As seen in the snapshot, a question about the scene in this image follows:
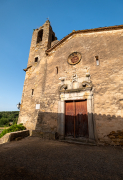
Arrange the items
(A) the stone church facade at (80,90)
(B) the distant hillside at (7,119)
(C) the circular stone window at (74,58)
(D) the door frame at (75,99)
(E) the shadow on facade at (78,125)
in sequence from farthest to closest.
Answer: (B) the distant hillside at (7,119) → (C) the circular stone window at (74,58) → (D) the door frame at (75,99) → (A) the stone church facade at (80,90) → (E) the shadow on facade at (78,125)

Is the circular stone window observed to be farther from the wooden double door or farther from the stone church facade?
the wooden double door

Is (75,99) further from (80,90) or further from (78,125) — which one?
(78,125)

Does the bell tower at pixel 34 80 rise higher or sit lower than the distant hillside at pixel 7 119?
higher

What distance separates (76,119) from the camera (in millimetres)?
5633

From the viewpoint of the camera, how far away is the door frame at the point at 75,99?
16.4ft

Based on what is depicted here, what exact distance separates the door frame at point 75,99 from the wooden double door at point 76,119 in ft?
0.91

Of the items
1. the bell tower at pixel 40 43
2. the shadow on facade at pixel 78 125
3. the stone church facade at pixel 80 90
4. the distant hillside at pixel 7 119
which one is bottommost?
the distant hillside at pixel 7 119

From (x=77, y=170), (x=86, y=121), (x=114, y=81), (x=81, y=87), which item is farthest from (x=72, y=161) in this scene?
(x=114, y=81)

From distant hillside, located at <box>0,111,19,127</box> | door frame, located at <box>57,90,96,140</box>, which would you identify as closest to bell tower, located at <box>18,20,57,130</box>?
door frame, located at <box>57,90,96,140</box>

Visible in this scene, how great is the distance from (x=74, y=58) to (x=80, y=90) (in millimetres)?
2682

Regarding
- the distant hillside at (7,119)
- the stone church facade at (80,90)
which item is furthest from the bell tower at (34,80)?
the distant hillside at (7,119)

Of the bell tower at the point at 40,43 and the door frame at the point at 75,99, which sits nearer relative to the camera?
the door frame at the point at 75,99

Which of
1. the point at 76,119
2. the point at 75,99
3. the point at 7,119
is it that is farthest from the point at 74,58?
the point at 7,119

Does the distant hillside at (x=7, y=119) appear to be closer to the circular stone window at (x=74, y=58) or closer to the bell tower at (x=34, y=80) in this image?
the bell tower at (x=34, y=80)
